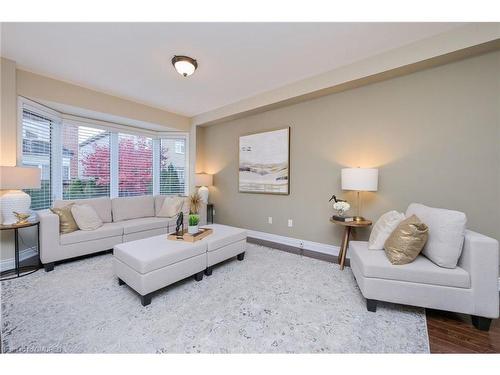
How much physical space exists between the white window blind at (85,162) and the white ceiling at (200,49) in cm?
112

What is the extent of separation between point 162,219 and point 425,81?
442cm

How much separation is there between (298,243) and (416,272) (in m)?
1.97

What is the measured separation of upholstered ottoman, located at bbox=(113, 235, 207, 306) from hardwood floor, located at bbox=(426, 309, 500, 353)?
2.08 meters

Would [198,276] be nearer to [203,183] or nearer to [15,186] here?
[15,186]

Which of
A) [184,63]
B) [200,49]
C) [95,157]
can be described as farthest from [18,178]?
[200,49]

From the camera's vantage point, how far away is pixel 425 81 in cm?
249

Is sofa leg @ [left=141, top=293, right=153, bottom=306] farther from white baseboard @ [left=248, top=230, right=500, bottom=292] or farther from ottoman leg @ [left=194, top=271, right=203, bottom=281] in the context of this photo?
white baseboard @ [left=248, top=230, right=500, bottom=292]

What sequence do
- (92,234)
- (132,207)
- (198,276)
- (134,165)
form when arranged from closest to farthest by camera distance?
(198,276), (92,234), (132,207), (134,165)

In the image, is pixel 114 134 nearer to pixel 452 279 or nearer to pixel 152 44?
pixel 152 44

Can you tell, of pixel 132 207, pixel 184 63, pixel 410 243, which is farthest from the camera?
pixel 132 207

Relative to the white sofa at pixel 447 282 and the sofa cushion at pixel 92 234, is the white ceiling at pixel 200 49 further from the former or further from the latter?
the sofa cushion at pixel 92 234

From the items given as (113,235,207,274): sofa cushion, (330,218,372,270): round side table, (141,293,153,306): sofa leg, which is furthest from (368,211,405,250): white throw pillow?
(141,293,153,306): sofa leg

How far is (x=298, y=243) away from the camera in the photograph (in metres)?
3.60
